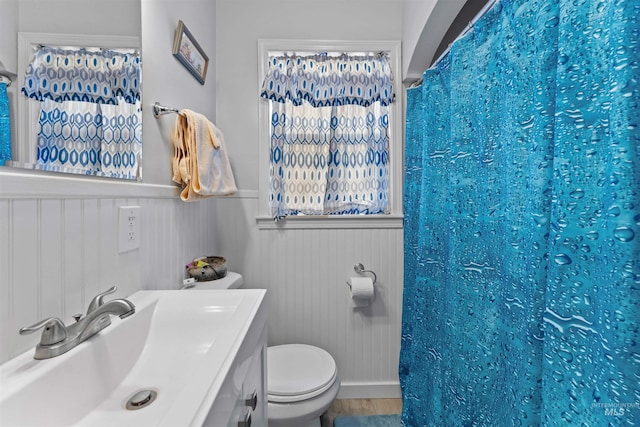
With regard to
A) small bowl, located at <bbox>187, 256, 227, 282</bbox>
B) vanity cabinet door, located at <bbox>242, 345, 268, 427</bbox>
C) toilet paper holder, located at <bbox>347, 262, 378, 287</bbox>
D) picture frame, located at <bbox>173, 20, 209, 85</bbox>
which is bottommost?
vanity cabinet door, located at <bbox>242, 345, 268, 427</bbox>

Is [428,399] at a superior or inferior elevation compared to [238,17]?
inferior

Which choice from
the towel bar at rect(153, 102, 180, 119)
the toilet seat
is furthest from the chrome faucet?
the toilet seat

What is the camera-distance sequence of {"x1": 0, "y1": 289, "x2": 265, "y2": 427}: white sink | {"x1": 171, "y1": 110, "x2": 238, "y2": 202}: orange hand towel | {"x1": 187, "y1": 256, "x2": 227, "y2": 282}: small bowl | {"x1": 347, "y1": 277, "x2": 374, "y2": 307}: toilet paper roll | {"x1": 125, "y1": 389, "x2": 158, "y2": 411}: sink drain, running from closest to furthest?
{"x1": 0, "y1": 289, "x2": 265, "y2": 427}: white sink < {"x1": 125, "y1": 389, "x2": 158, "y2": 411}: sink drain < {"x1": 171, "y1": 110, "x2": 238, "y2": 202}: orange hand towel < {"x1": 187, "y1": 256, "x2": 227, "y2": 282}: small bowl < {"x1": 347, "y1": 277, "x2": 374, "y2": 307}: toilet paper roll

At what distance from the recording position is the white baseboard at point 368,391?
1691mm

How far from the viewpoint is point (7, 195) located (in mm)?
493

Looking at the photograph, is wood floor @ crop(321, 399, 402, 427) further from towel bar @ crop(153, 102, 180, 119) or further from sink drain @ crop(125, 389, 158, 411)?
towel bar @ crop(153, 102, 180, 119)

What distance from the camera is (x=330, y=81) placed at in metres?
1.66

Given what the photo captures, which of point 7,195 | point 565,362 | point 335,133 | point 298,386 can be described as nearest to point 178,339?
point 7,195

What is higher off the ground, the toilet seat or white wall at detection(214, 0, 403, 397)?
white wall at detection(214, 0, 403, 397)

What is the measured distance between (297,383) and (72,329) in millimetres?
949

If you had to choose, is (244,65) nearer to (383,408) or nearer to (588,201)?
(588,201)

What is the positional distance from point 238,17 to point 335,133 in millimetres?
935

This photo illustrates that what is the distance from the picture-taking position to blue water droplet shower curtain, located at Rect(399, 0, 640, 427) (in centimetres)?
44

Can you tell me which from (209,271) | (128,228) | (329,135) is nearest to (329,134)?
(329,135)
